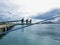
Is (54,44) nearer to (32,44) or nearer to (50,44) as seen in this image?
(50,44)

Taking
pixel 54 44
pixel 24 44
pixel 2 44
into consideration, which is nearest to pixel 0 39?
pixel 2 44

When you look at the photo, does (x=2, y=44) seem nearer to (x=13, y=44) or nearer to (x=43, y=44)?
(x=13, y=44)

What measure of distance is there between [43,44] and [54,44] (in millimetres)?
364

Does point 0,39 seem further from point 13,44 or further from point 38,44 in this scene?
point 38,44

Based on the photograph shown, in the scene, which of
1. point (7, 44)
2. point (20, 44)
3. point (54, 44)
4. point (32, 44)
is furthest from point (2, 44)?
point (54, 44)

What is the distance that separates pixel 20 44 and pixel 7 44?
0.44m

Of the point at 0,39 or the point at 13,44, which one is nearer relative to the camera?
the point at 13,44

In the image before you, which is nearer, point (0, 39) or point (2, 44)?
point (2, 44)

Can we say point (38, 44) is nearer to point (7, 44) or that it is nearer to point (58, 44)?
point (58, 44)

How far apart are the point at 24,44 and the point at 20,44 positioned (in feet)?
0.47

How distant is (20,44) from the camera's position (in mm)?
5539

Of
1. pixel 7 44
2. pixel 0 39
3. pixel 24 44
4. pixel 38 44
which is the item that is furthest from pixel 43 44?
pixel 0 39

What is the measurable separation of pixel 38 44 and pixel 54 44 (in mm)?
522

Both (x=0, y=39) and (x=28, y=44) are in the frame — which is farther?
(x=0, y=39)
